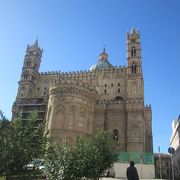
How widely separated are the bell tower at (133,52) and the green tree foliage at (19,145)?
32.6 meters

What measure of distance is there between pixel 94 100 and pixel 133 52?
39.3 feet

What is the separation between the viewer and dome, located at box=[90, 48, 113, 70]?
5162 centimetres

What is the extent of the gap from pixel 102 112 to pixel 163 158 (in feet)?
53.5

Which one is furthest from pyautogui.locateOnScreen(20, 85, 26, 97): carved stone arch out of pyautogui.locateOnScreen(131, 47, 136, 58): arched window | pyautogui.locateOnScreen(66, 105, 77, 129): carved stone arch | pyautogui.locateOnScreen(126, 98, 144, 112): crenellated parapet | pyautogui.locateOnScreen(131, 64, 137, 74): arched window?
pyautogui.locateOnScreen(131, 47, 136, 58): arched window

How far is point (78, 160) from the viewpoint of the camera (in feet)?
54.6

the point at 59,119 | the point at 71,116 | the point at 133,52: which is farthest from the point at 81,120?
the point at 133,52

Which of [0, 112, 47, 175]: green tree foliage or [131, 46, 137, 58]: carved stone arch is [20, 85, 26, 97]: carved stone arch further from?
[0, 112, 47, 175]: green tree foliage

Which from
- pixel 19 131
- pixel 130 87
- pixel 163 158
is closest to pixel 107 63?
pixel 130 87

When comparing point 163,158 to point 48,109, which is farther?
point 163,158

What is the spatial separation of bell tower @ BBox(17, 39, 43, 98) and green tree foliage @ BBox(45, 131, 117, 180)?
1153 inches

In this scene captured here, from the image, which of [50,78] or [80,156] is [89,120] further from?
[80,156]

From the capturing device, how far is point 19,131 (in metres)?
14.2

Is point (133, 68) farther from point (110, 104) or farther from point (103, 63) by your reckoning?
point (103, 63)

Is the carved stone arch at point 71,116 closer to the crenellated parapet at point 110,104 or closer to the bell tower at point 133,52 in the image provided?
the crenellated parapet at point 110,104
